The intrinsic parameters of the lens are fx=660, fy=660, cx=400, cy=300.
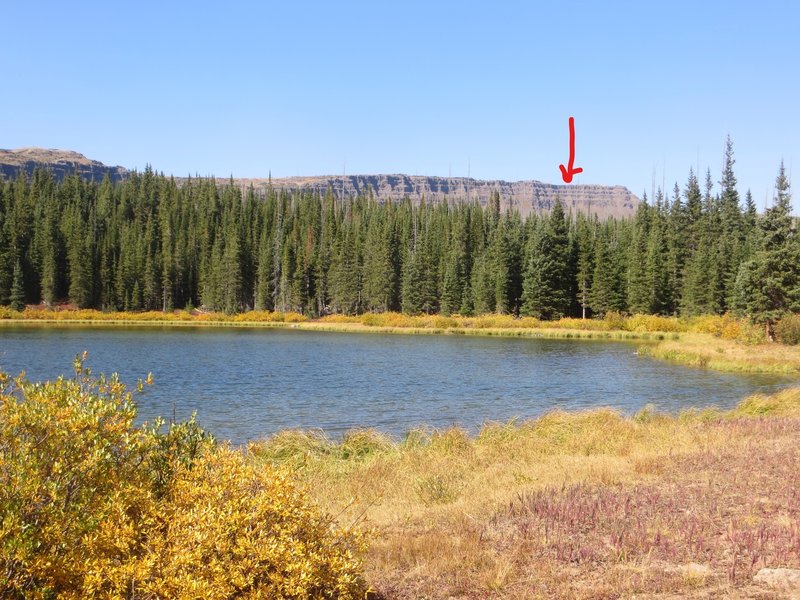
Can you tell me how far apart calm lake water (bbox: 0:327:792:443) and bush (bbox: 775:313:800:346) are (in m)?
10.6

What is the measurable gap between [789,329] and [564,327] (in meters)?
29.3

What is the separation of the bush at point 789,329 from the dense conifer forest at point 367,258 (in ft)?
26.0

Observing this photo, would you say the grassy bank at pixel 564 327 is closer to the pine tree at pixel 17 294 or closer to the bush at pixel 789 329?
the bush at pixel 789 329

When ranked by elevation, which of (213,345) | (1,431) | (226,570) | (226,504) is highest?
(1,431)

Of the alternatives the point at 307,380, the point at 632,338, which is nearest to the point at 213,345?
A: the point at 307,380

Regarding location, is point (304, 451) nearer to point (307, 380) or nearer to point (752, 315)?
point (307, 380)

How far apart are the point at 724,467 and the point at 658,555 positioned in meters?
4.81

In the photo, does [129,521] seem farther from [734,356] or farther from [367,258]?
[367,258]

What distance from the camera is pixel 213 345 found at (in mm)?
59594

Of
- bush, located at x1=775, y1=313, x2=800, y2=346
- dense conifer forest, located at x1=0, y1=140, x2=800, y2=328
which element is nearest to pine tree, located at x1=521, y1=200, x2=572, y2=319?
dense conifer forest, located at x1=0, y1=140, x2=800, y2=328

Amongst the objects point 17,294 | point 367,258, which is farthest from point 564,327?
point 17,294

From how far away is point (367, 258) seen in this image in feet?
360

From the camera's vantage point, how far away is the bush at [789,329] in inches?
1891

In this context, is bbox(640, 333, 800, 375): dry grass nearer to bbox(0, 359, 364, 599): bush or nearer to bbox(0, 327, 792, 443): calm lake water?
bbox(0, 327, 792, 443): calm lake water
